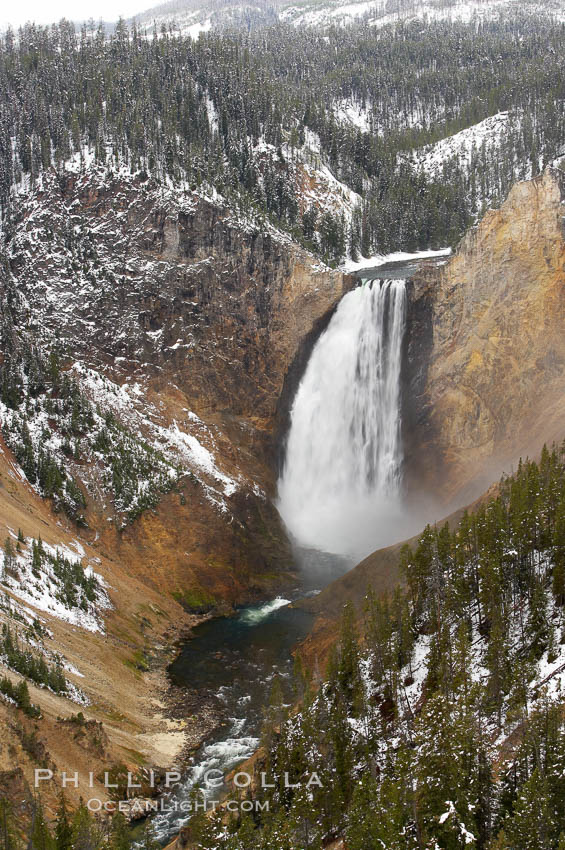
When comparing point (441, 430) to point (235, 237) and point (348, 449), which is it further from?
point (235, 237)

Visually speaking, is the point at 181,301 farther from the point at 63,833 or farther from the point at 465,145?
the point at 465,145

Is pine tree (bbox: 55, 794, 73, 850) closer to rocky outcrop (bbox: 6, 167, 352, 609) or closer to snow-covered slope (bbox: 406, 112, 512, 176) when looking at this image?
rocky outcrop (bbox: 6, 167, 352, 609)

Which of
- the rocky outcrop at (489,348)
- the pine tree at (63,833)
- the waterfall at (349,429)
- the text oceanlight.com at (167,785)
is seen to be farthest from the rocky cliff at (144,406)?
the rocky outcrop at (489,348)

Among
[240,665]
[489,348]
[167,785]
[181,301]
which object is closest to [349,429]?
[489,348]

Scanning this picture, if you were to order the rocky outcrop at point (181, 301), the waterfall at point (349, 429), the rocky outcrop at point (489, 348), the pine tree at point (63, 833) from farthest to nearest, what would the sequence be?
1. the rocky outcrop at point (181, 301)
2. the waterfall at point (349, 429)
3. the rocky outcrop at point (489, 348)
4. the pine tree at point (63, 833)

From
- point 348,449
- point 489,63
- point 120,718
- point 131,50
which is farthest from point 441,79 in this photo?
point 120,718

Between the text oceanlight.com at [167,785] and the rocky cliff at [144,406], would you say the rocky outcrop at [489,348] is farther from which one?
the text oceanlight.com at [167,785]

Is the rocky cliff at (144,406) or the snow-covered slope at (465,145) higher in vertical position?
the snow-covered slope at (465,145)
